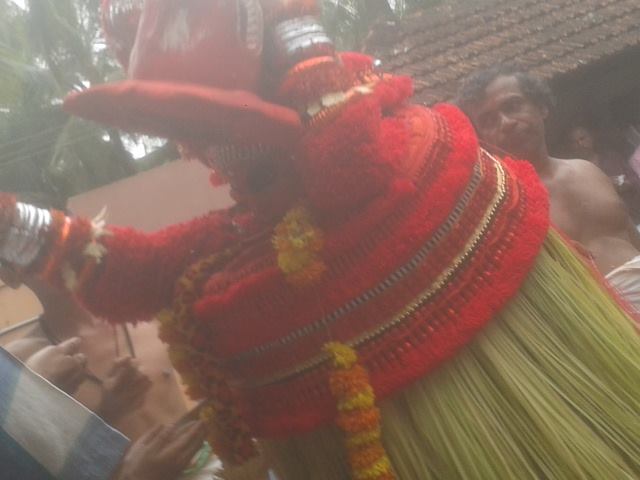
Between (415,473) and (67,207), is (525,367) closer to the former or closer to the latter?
(415,473)

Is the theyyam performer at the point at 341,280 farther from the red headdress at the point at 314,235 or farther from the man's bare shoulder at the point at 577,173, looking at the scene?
the man's bare shoulder at the point at 577,173

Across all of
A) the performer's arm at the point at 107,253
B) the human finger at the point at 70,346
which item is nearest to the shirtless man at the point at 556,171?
the performer's arm at the point at 107,253

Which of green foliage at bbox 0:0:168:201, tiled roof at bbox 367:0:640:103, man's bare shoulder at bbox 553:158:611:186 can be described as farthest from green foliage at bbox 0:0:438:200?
tiled roof at bbox 367:0:640:103

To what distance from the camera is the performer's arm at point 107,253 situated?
0.63m

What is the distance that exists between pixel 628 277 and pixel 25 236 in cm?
101

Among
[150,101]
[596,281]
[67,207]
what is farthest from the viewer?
[596,281]

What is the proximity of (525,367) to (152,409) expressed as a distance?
0.36 meters

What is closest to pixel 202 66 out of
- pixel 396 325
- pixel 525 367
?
pixel 396 325

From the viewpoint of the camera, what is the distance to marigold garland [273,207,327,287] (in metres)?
0.65

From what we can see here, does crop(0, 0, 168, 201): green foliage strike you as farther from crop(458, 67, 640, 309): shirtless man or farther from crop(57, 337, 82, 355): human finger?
crop(458, 67, 640, 309): shirtless man

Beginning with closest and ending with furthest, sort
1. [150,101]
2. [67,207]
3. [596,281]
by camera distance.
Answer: [150,101], [67,207], [596,281]

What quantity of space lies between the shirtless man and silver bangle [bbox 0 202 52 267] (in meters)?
0.88

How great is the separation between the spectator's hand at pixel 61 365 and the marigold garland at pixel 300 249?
20cm

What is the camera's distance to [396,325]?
2.16 feet
